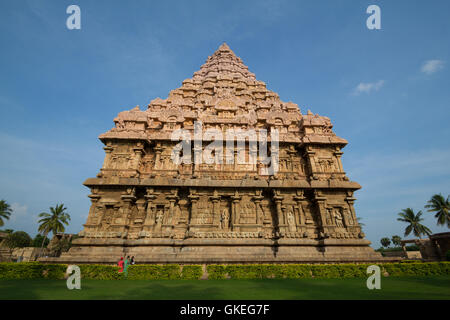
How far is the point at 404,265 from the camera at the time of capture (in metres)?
12.6

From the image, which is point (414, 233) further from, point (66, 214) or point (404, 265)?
point (66, 214)

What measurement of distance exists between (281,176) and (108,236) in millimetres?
14705

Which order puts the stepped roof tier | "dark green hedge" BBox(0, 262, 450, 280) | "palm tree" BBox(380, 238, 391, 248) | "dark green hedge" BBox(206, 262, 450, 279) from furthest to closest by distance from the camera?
"palm tree" BBox(380, 238, 391, 248)
the stepped roof tier
"dark green hedge" BBox(206, 262, 450, 279)
"dark green hedge" BBox(0, 262, 450, 280)

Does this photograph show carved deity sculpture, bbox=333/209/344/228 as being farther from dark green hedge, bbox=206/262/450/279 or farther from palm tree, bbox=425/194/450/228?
palm tree, bbox=425/194/450/228

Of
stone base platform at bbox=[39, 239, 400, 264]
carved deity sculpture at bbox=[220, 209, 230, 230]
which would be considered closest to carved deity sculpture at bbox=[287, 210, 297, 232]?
stone base platform at bbox=[39, 239, 400, 264]

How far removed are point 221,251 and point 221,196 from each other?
13.8 feet

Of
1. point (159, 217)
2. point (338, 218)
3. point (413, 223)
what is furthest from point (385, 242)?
point (159, 217)

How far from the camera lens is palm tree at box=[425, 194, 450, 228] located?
32.3 meters

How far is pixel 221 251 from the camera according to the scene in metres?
14.5

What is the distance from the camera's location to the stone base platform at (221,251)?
13555 millimetres

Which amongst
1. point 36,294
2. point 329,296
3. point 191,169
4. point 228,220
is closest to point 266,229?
point 228,220

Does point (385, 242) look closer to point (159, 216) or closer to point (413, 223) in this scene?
→ point (413, 223)

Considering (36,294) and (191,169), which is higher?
(191,169)

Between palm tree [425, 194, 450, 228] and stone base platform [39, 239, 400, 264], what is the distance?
28890 millimetres
